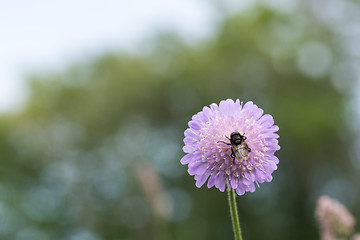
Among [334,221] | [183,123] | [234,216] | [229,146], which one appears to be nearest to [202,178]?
[229,146]

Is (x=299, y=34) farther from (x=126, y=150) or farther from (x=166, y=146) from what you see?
(x=126, y=150)

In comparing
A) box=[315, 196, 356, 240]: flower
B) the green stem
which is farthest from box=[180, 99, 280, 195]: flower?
box=[315, 196, 356, 240]: flower

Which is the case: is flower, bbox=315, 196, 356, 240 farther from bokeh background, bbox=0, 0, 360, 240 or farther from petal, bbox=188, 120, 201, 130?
bokeh background, bbox=0, 0, 360, 240

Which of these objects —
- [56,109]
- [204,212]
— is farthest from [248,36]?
[56,109]

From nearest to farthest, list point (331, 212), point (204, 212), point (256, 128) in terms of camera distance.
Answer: point (256, 128), point (331, 212), point (204, 212)

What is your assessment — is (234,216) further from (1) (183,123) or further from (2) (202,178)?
(1) (183,123)

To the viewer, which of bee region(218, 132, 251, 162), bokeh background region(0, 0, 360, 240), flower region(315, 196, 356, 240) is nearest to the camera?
bee region(218, 132, 251, 162)
